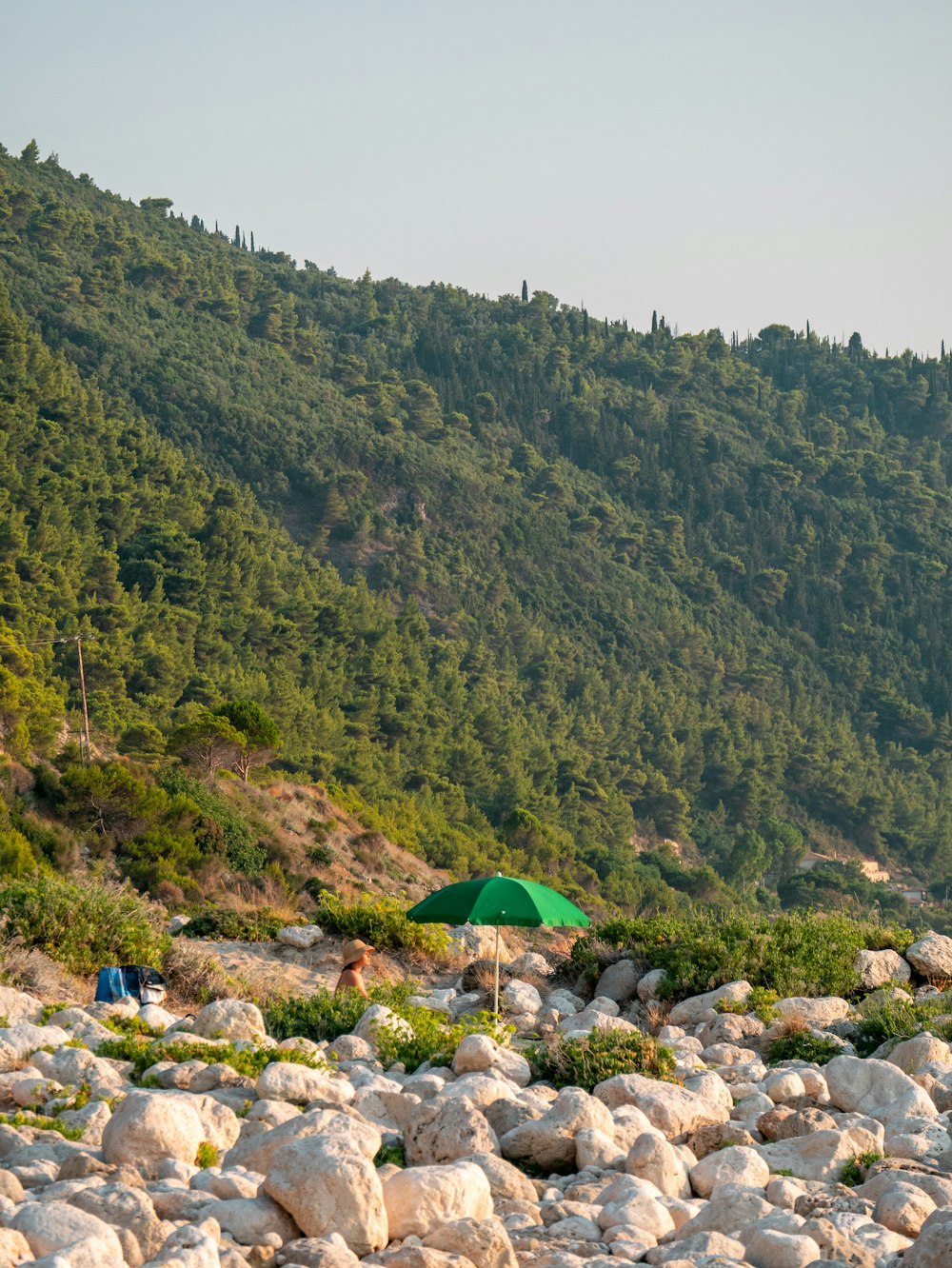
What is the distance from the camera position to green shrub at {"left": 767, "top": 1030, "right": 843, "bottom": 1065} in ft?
32.1

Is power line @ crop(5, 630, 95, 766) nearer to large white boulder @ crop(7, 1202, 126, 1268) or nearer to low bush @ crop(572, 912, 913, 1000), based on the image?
low bush @ crop(572, 912, 913, 1000)

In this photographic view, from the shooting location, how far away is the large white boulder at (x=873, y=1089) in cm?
786

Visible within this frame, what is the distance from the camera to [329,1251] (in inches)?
189

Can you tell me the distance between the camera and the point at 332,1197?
16.8ft

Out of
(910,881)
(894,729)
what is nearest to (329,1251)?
(910,881)

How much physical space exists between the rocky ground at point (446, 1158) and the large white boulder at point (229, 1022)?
0.6 inches

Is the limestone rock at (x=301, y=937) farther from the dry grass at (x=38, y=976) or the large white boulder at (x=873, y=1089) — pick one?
the large white boulder at (x=873, y=1089)

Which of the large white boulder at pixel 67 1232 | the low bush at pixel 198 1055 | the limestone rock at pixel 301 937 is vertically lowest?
the limestone rock at pixel 301 937

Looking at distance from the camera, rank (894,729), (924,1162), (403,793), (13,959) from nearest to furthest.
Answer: (924,1162) → (13,959) → (403,793) → (894,729)

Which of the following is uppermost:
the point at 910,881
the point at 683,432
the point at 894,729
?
the point at 683,432

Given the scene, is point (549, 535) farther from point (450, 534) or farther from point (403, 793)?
point (403, 793)

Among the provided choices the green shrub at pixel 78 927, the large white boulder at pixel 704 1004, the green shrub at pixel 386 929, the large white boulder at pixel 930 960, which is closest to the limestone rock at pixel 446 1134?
the green shrub at pixel 78 927

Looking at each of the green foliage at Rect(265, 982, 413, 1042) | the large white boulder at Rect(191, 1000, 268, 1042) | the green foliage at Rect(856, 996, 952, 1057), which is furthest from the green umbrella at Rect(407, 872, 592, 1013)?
the large white boulder at Rect(191, 1000, 268, 1042)

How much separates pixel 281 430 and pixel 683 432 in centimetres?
3137
